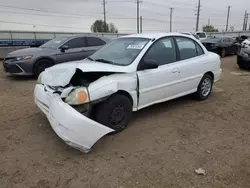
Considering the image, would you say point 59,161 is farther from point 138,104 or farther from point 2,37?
point 2,37

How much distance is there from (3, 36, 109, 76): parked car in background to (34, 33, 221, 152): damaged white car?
3968 mm

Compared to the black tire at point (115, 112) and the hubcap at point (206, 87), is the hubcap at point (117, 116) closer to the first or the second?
the black tire at point (115, 112)

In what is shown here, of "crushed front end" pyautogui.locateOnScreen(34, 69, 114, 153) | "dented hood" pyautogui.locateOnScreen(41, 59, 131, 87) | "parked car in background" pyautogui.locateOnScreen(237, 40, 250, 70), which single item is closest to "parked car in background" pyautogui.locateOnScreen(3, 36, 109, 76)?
"dented hood" pyautogui.locateOnScreen(41, 59, 131, 87)

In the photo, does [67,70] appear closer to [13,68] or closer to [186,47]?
[186,47]

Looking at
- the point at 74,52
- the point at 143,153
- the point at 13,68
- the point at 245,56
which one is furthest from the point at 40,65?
the point at 245,56

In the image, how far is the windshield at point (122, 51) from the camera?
414 cm

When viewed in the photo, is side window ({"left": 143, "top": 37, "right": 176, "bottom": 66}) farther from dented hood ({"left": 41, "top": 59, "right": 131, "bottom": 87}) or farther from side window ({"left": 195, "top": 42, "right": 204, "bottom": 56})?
side window ({"left": 195, "top": 42, "right": 204, "bottom": 56})

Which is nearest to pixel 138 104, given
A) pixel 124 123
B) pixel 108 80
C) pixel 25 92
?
pixel 124 123

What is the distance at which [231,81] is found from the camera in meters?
8.01

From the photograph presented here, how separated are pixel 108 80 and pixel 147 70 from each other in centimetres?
86

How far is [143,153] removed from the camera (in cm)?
327

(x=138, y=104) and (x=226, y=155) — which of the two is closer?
(x=226, y=155)

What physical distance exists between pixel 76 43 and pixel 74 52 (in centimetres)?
42

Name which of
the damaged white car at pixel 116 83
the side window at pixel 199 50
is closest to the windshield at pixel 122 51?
the damaged white car at pixel 116 83
